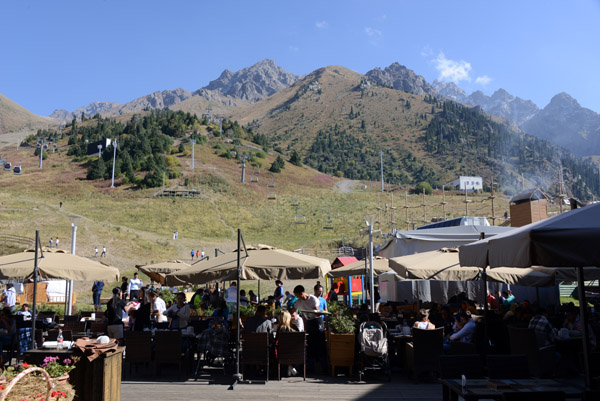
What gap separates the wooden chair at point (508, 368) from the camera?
4.44m

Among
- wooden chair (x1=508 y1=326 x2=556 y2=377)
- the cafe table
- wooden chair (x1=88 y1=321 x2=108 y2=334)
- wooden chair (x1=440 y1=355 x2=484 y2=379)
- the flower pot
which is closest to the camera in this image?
the cafe table

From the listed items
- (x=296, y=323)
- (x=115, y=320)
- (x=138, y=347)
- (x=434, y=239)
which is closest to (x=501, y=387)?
(x=296, y=323)

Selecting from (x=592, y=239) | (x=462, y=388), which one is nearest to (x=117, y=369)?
(x=462, y=388)

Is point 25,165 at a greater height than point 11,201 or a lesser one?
greater

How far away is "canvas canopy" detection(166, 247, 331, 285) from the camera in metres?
7.99

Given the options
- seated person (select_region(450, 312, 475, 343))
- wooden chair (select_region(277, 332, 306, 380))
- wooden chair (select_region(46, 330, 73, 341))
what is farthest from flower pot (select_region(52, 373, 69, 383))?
seated person (select_region(450, 312, 475, 343))

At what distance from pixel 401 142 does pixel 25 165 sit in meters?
97.7

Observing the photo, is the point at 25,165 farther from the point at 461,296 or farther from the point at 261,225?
the point at 461,296

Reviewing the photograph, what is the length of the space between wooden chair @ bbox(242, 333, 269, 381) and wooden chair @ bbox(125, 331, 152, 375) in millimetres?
1557

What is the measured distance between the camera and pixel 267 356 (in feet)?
24.5

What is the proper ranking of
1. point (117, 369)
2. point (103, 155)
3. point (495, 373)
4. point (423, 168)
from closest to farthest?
point (495, 373)
point (117, 369)
point (103, 155)
point (423, 168)

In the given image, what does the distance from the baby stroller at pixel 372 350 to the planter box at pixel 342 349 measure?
6.0 inches

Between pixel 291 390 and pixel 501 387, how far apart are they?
3.56 meters

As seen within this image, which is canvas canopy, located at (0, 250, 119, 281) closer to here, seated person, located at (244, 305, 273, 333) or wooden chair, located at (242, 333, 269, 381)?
seated person, located at (244, 305, 273, 333)
